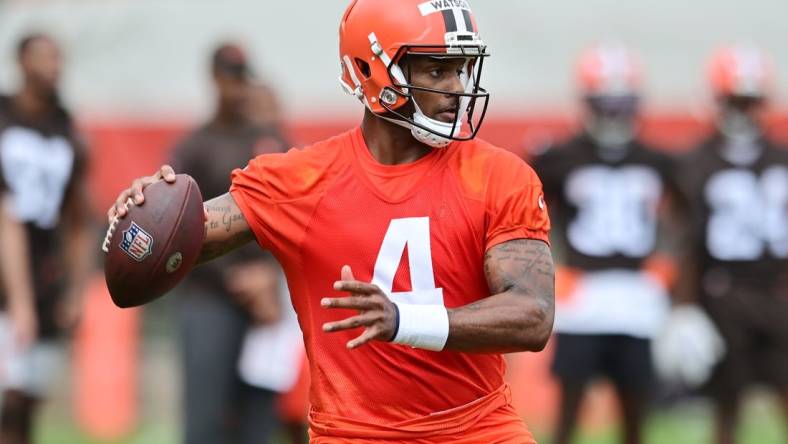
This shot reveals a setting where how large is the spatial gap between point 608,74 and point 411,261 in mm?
4489

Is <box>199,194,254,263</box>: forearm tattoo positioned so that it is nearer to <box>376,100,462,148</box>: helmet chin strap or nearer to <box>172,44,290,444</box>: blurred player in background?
<box>376,100,462,148</box>: helmet chin strap

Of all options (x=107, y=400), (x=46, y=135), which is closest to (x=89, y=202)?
(x=46, y=135)

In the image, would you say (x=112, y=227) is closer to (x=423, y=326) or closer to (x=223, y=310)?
(x=423, y=326)

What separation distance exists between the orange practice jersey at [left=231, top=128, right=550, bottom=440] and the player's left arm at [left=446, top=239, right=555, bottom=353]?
0.06 m

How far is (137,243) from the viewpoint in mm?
4211

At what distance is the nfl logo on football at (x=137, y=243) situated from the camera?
13.8 ft

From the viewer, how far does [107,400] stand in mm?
10125

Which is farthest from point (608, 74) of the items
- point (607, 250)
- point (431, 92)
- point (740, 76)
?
point (431, 92)

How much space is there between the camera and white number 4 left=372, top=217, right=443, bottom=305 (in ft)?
13.8

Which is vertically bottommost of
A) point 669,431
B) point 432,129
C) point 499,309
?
point 669,431

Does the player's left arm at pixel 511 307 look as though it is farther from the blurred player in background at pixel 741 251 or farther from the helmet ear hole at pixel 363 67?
the blurred player in background at pixel 741 251

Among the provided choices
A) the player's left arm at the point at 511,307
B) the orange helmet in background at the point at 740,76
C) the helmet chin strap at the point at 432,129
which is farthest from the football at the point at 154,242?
the orange helmet in background at the point at 740,76

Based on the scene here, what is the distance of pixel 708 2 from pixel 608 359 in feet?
22.4

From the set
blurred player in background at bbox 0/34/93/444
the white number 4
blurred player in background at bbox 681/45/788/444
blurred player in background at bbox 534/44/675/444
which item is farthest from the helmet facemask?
blurred player in background at bbox 681/45/788/444
